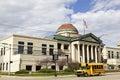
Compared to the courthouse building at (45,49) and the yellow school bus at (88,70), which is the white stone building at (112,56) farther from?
the yellow school bus at (88,70)

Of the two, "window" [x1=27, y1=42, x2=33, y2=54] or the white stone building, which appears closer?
"window" [x1=27, y1=42, x2=33, y2=54]

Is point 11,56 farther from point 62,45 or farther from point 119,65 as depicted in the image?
point 119,65

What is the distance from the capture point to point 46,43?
74625 mm

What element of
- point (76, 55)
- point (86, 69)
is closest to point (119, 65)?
point (76, 55)

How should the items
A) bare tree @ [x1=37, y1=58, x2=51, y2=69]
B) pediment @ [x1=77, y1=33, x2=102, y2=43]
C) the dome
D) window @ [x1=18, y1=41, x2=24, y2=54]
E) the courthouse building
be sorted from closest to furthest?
bare tree @ [x1=37, y1=58, x2=51, y2=69], the courthouse building, window @ [x1=18, y1=41, x2=24, y2=54], pediment @ [x1=77, y1=33, x2=102, y2=43], the dome

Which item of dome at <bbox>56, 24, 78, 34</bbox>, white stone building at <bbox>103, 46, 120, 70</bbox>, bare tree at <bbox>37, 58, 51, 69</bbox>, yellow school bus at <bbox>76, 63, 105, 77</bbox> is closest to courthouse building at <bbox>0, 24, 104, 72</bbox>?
dome at <bbox>56, 24, 78, 34</bbox>

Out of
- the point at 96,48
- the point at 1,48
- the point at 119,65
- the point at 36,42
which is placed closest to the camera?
the point at 36,42

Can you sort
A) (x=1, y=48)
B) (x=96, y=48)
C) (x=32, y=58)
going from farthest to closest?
1. (x=96, y=48)
2. (x=1, y=48)
3. (x=32, y=58)

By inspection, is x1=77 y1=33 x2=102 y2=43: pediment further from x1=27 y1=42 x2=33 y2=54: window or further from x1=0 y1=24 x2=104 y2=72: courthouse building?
x1=27 y1=42 x2=33 y2=54: window

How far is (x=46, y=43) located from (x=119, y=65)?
4251 centimetres

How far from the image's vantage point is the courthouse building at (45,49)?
65562 millimetres

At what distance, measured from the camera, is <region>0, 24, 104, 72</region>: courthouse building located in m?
65.6

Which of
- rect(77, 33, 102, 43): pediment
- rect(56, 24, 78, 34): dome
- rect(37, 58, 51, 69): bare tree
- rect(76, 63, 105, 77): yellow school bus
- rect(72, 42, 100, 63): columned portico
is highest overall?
rect(56, 24, 78, 34): dome

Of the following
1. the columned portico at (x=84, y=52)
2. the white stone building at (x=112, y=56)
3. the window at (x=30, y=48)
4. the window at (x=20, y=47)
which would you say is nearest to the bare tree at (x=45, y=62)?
the window at (x=30, y=48)
